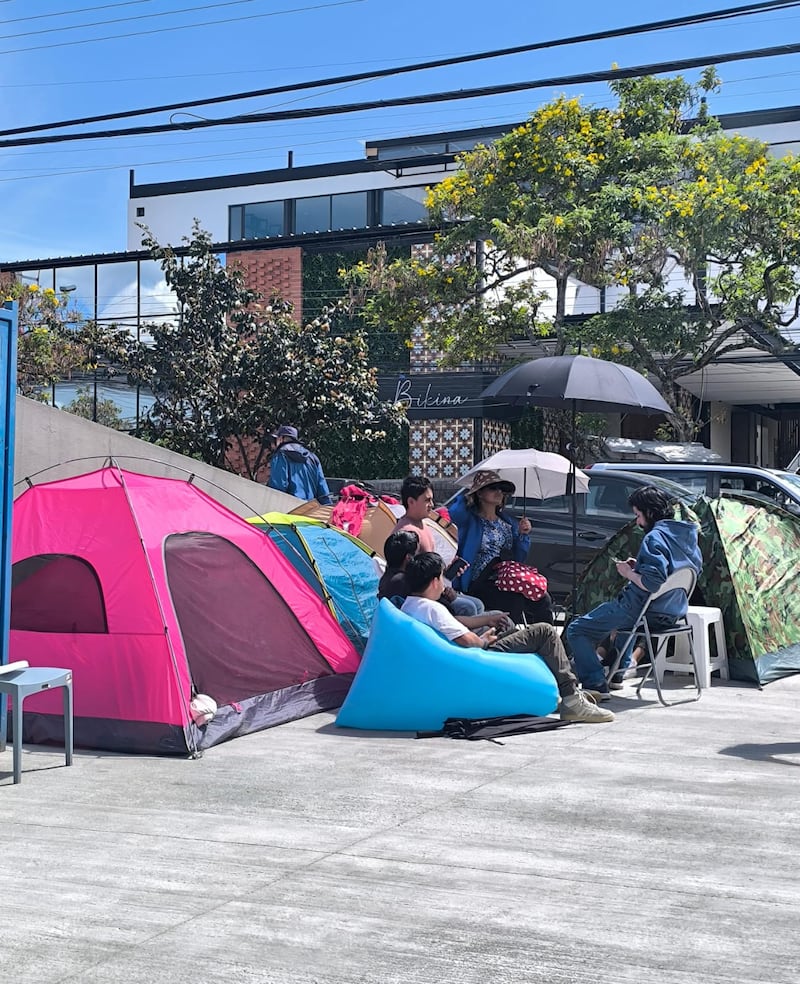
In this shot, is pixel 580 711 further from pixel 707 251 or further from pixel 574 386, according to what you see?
pixel 707 251

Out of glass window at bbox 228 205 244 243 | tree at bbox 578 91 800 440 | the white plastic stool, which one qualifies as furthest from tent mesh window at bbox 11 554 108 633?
glass window at bbox 228 205 244 243

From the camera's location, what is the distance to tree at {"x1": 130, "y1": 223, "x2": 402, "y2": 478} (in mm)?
21609

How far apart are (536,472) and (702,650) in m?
3.54

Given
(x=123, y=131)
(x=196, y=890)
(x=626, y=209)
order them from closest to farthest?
(x=196, y=890) → (x=123, y=131) → (x=626, y=209)

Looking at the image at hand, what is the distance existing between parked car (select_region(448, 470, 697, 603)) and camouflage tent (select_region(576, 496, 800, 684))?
205 cm

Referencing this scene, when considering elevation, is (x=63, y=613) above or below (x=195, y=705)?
above

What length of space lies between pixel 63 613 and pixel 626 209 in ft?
56.6

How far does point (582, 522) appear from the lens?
13719mm

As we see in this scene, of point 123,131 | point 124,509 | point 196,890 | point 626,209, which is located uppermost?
point 626,209

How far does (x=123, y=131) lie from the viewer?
46.9 ft

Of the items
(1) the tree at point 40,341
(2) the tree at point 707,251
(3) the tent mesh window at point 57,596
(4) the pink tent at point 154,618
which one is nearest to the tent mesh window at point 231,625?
(4) the pink tent at point 154,618

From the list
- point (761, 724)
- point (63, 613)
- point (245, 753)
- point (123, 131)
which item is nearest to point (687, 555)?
point (761, 724)

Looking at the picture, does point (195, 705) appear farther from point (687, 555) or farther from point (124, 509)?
point (687, 555)

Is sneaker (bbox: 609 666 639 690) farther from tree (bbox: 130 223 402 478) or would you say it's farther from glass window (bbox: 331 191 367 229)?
glass window (bbox: 331 191 367 229)
